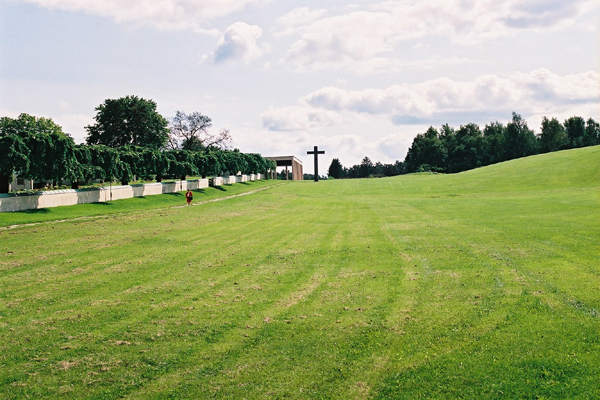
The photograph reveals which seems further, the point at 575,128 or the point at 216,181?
the point at 575,128

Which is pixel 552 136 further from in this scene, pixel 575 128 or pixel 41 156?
pixel 41 156

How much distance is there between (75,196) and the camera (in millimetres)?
41344

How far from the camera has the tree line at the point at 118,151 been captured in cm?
3691

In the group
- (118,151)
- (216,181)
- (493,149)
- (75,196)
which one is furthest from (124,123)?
Result: (493,149)

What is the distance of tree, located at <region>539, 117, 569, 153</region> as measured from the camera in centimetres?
13693

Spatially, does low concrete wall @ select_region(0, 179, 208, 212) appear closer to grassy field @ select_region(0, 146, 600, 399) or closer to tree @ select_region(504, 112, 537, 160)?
grassy field @ select_region(0, 146, 600, 399)

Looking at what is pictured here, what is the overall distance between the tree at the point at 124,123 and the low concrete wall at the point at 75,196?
3823 centimetres

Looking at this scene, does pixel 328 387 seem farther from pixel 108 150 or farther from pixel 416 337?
pixel 108 150

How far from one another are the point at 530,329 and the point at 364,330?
3385mm

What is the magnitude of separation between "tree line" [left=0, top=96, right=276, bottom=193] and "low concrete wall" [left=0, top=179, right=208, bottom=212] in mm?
1464

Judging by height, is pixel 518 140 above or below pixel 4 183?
above

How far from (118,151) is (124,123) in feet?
151

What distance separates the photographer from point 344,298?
11625 millimetres

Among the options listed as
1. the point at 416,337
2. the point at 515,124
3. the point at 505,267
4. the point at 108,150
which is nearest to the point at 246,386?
the point at 416,337
